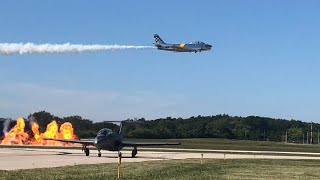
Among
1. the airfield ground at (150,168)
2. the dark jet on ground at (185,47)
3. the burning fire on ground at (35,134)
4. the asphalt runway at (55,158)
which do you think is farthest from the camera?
the burning fire on ground at (35,134)

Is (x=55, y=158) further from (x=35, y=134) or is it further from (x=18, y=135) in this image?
(x=35, y=134)

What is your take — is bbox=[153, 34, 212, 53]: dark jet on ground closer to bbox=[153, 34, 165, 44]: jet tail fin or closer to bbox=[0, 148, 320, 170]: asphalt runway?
bbox=[153, 34, 165, 44]: jet tail fin

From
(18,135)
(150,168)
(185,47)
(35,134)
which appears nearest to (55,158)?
(150,168)

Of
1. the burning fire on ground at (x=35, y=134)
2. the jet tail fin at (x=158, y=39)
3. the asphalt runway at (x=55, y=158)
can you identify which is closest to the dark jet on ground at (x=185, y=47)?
the jet tail fin at (x=158, y=39)

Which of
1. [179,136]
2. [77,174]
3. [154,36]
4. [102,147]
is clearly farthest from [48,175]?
[179,136]

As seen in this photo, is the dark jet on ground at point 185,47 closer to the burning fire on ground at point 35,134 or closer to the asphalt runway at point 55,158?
the asphalt runway at point 55,158

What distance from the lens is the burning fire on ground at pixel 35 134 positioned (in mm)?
91250

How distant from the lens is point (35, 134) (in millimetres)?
93250

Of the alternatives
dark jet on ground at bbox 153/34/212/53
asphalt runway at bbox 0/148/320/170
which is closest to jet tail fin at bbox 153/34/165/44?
dark jet on ground at bbox 153/34/212/53

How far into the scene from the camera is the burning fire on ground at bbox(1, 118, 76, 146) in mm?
91250

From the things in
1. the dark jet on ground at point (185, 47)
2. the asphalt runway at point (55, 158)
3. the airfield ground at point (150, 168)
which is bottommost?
the asphalt runway at point (55, 158)

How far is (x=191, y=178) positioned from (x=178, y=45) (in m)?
44.4

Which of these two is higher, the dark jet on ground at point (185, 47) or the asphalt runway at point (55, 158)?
the dark jet on ground at point (185, 47)

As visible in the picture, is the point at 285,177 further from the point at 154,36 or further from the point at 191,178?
the point at 154,36
